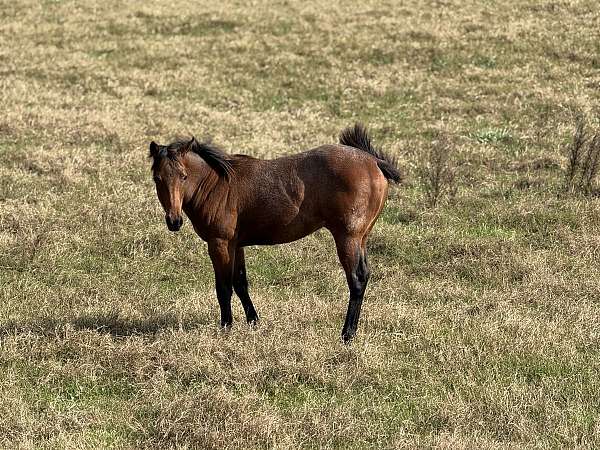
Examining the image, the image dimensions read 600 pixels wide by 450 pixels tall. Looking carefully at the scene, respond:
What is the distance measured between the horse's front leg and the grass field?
1.14 ft

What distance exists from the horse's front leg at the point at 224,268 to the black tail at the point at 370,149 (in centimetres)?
179

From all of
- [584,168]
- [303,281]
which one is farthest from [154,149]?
[584,168]

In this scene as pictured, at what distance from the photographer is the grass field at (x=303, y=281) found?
616 centimetres

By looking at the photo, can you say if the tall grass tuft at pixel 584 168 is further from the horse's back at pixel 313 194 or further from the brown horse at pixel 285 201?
the horse's back at pixel 313 194

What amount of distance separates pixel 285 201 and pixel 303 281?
7.22 feet

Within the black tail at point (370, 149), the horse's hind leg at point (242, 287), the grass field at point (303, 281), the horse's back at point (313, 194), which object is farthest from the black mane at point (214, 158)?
the grass field at point (303, 281)

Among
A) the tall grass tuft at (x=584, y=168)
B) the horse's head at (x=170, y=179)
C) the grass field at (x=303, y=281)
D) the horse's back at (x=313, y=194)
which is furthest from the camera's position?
the tall grass tuft at (x=584, y=168)

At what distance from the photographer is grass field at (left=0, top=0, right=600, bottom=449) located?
616cm

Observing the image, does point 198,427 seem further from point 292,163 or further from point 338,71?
point 338,71

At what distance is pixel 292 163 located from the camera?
8227 mm

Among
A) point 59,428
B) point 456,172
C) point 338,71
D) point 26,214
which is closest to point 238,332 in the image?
point 59,428

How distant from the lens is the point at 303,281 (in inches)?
395

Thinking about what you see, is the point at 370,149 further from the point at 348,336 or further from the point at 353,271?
the point at 348,336

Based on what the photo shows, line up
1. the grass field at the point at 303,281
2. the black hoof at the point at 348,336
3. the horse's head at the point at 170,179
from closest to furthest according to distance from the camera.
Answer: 1. the grass field at the point at 303,281
2. the horse's head at the point at 170,179
3. the black hoof at the point at 348,336
